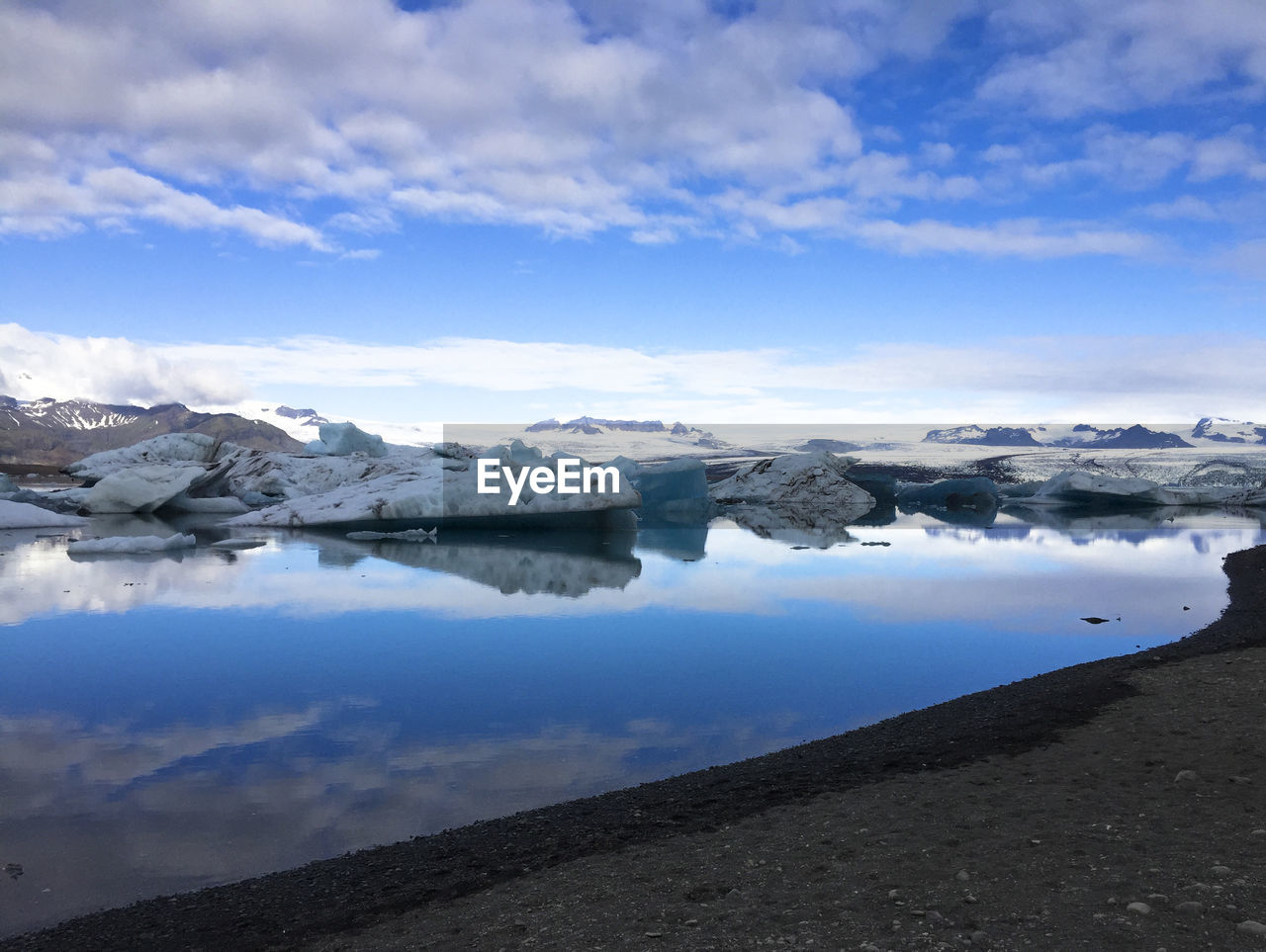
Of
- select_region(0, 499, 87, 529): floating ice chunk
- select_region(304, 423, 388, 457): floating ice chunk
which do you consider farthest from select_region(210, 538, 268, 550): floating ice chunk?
select_region(304, 423, 388, 457): floating ice chunk

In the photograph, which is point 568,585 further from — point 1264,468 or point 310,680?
point 1264,468

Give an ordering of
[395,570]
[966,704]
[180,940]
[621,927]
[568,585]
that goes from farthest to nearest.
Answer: [395,570] → [568,585] → [966,704] → [180,940] → [621,927]

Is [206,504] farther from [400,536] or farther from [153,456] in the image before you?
[400,536]

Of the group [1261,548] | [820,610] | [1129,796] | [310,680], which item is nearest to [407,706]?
[310,680]

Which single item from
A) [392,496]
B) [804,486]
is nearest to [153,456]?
[392,496]

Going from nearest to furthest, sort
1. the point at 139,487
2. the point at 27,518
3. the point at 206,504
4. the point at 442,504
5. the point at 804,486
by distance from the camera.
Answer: the point at 442,504, the point at 27,518, the point at 139,487, the point at 206,504, the point at 804,486
